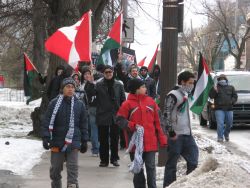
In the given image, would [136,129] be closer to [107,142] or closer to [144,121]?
[144,121]

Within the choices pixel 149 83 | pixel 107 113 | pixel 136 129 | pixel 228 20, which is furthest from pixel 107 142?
pixel 228 20

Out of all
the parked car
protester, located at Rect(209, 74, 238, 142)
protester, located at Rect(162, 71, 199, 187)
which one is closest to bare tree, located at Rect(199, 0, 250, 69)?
the parked car

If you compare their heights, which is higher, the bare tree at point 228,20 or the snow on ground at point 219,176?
the bare tree at point 228,20

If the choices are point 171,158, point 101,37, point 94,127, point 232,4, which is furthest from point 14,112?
point 232,4

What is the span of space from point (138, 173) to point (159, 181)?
4.52 ft

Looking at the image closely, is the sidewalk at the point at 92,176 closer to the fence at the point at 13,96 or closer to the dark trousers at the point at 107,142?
the dark trousers at the point at 107,142

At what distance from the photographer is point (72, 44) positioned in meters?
10.7

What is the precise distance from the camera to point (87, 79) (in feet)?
38.7

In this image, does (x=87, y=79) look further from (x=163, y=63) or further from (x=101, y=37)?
(x=101, y=37)

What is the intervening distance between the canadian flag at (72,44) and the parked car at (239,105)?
8892mm

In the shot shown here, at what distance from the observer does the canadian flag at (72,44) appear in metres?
10.7

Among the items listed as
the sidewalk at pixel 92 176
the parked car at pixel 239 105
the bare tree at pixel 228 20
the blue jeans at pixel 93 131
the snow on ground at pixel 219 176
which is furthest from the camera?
the bare tree at pixel 228 20

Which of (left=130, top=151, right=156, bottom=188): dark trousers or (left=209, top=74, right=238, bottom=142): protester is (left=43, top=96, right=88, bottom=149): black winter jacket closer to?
(left=130, top=151, right=156, bottom=188): dark trousers

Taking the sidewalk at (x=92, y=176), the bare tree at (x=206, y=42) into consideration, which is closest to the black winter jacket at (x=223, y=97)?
the sidewalk at (x=92, y=176)
